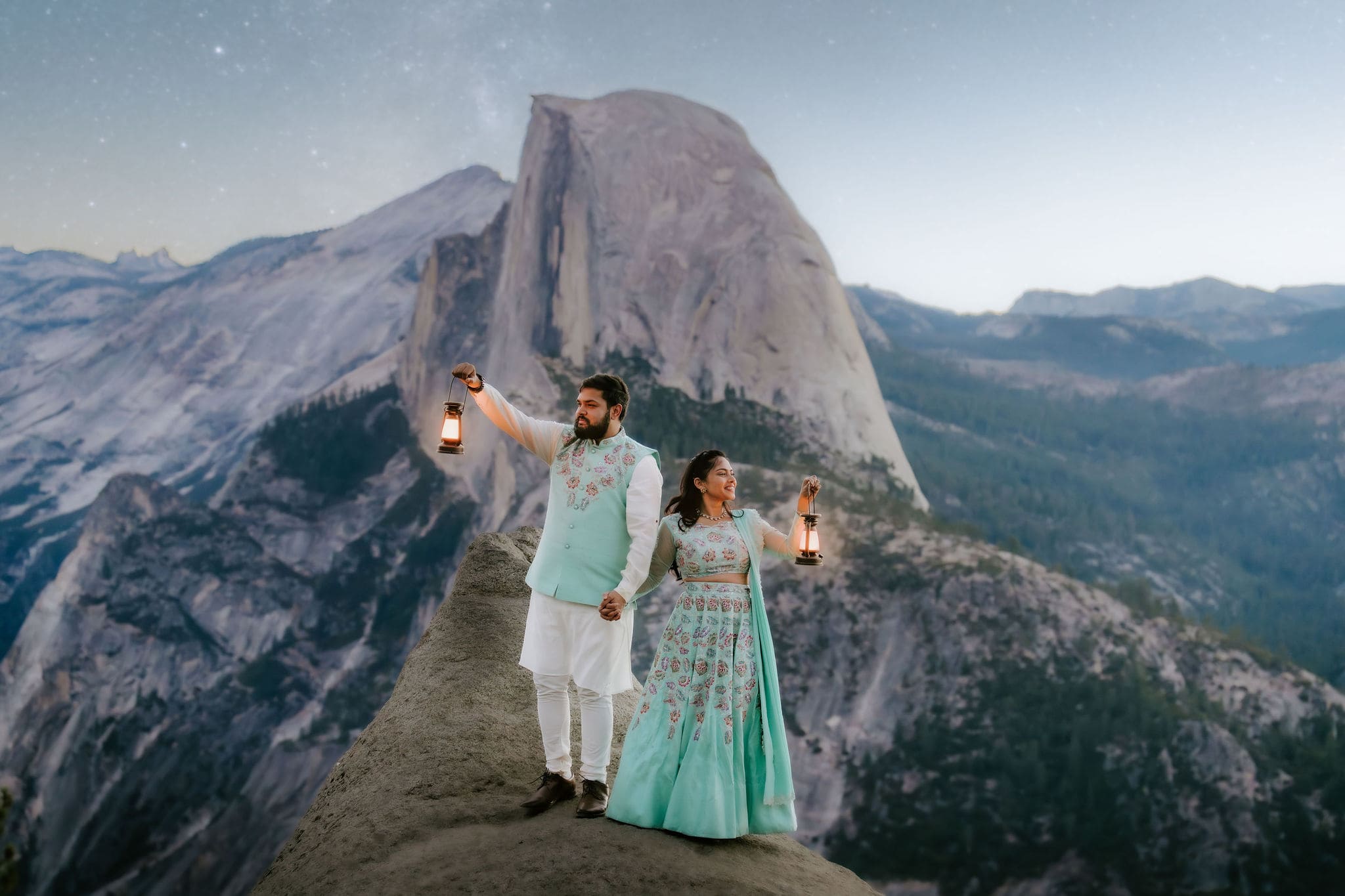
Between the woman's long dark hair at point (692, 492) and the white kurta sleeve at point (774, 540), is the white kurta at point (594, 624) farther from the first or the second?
the white kurta sleeve at point (774, 540)

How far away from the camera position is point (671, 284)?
3819 cm

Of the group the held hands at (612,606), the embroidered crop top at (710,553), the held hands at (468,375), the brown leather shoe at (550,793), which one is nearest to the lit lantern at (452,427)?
the held hands at (468,375)

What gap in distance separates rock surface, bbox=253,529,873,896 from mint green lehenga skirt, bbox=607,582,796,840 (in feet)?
0.39

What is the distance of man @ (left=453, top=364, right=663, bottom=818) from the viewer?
4.44 m

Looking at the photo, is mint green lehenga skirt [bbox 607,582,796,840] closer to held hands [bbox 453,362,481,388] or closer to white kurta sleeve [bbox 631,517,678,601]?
white kurta sleeve [bbox 631,517,678,601]

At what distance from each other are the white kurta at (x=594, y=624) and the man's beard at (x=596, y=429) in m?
0.09

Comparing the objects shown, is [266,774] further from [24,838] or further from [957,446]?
[957,446]

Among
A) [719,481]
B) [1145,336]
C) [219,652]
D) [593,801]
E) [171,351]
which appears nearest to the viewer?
[593,801]

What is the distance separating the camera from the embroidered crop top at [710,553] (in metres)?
4.45

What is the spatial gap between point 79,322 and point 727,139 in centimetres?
4274

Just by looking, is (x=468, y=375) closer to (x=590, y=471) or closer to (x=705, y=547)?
(x=590, y=471)

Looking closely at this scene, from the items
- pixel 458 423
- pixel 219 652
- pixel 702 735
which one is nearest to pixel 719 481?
pixel 702 735

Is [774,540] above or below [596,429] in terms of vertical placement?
below

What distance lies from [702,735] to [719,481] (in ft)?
3.49
